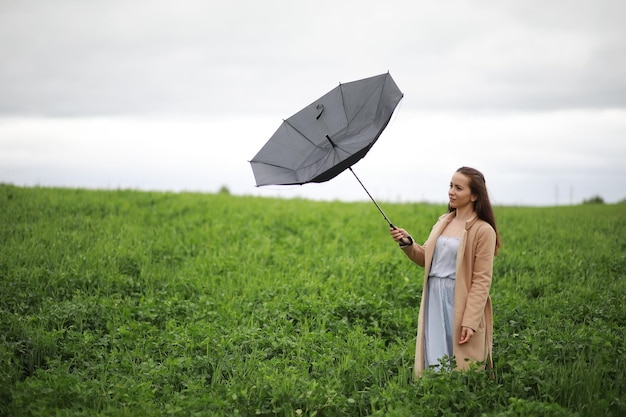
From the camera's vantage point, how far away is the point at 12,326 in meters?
8.57

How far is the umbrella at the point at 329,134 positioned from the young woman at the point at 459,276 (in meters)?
0.80

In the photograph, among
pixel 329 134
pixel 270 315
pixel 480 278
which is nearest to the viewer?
pixel 480 278

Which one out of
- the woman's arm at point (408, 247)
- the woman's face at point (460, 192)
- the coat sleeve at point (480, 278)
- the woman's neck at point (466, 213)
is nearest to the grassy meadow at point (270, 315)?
the coat sleeve at point (480, 278)

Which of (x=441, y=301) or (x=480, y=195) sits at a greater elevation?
(x=480, y=195)

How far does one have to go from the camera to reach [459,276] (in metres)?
6.04

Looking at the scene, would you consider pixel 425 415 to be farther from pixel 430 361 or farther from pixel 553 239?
pixel 553 239

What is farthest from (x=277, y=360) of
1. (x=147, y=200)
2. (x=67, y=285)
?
(x=147, y=200)

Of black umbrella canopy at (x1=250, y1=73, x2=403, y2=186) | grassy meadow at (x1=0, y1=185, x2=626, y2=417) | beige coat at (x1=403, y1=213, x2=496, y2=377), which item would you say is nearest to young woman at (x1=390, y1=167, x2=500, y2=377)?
beige coat at (x1=403, y1=213, x2=496, y2=377)

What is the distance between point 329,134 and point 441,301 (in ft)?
7.38

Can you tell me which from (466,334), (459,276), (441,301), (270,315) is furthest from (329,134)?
(270,315)

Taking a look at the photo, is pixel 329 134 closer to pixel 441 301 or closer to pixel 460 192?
pixel 460 192

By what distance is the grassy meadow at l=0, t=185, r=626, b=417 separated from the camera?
625cm

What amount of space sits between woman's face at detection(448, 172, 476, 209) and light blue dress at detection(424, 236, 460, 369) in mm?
416

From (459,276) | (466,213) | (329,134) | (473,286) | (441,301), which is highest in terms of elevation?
(329,134)
